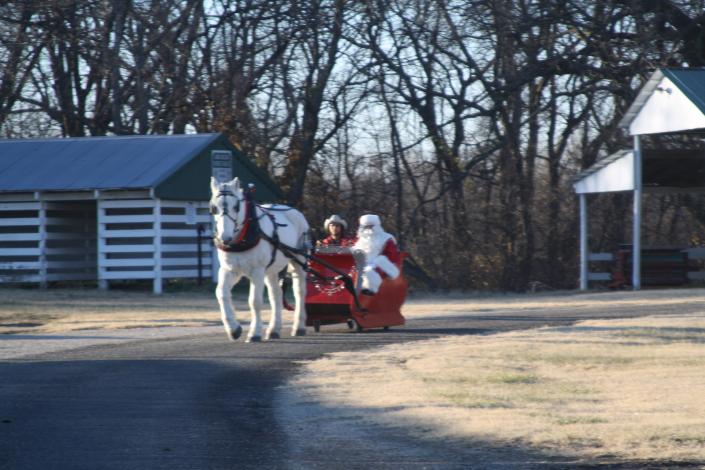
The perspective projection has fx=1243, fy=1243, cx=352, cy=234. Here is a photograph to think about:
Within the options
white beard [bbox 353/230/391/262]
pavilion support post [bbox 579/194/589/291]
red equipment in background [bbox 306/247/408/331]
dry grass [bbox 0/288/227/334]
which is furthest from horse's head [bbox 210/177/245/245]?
pavilion support post [bbox 579/194/589/291]

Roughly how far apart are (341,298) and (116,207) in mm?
14256

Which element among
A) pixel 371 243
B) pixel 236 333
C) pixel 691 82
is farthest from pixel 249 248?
pixel 691 82

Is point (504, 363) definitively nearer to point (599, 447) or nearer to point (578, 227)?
point (599, 447)

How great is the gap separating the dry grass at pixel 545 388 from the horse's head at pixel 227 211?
7.44 ft

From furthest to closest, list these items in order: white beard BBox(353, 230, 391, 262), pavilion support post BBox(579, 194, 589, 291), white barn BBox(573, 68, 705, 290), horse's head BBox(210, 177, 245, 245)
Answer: pavilion support post BBox(579, 194, 589, 291), white barn BBox(573, 68, 705, 290), white beard BBox(353, 230, 391, 262), horse's head BBox(210, 177, 245, 245)

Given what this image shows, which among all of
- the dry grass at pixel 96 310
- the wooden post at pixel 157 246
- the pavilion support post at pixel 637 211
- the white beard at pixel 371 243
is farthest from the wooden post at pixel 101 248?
the white beard at pixel 371 243

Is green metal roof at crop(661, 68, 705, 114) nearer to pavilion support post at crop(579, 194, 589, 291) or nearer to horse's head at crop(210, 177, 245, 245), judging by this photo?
pavilion support post at crop(579, 194, 589, 291)

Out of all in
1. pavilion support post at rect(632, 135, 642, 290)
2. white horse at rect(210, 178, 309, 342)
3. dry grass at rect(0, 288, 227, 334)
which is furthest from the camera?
pavilion support post at rect(632, 135, 642, 290)

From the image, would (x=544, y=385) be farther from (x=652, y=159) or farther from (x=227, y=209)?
(x=652, y=159)

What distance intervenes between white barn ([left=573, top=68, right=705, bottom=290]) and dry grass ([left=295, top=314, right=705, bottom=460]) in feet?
43.7

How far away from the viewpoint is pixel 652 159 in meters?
31.9

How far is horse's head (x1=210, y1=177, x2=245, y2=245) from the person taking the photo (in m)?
16.0

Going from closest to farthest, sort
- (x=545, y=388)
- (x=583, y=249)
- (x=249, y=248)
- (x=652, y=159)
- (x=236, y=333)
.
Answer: (x=545, y=388) < (x=249, y=248) < (x=236, y=333) < (x=652, y=159) < (x=583, y=249)

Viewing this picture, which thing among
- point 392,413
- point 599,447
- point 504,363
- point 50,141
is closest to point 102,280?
point 50,141
